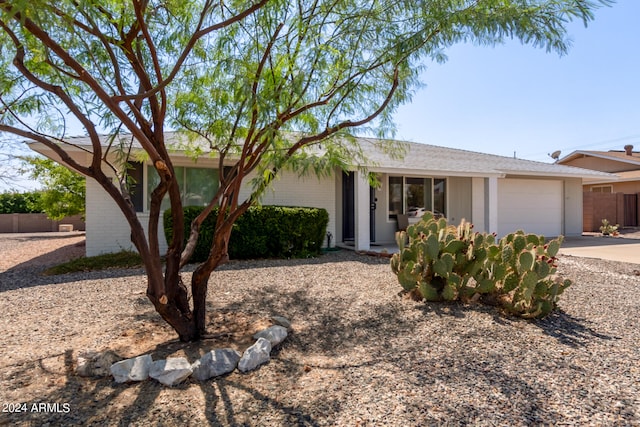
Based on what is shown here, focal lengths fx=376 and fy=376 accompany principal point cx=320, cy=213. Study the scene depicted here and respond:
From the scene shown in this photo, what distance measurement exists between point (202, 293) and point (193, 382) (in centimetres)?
117

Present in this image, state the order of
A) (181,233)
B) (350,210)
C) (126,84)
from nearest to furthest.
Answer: (181,233)
(126,84)
(350,210)

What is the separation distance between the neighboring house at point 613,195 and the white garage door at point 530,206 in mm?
3861

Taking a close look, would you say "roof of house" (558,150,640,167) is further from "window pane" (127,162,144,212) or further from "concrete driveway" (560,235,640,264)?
"window pane" (127,162,144,212)

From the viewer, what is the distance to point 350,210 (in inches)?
498

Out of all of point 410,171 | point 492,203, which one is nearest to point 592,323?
point 410,171

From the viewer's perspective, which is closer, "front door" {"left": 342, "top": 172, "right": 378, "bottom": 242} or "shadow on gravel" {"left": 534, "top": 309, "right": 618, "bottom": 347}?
"shadow on gravel" {"left": 534, "top": 309, "right": 618, "bottom": 347}

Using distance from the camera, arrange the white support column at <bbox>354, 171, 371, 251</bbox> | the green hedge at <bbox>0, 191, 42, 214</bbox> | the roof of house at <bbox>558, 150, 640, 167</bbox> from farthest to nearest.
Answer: the green hedge at <bbox>0, 191, 42, 214</bbox> → the roof of house at <bbox>558, 150, 640, 167</bbox> → the white support column at <bbox>354, 171, 371, 251</bbox>

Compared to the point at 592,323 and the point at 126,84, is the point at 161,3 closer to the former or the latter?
the point at 126,84

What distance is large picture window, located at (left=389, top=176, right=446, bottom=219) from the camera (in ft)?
40.8

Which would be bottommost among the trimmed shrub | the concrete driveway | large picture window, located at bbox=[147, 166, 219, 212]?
the concrete driveway

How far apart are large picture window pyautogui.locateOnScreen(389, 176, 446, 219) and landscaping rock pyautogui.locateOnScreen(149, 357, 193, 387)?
9.83 meters

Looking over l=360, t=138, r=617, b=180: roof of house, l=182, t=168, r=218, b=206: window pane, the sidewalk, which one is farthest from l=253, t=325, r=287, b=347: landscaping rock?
l=182, t=168, r=218, b=206: window pane

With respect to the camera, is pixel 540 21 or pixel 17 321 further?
pixel 17 321

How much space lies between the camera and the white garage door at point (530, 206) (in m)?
13.8
